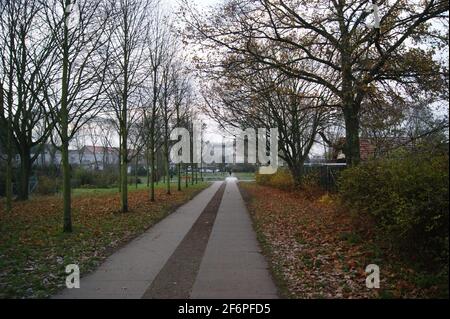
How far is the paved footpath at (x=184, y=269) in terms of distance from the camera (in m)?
6.07

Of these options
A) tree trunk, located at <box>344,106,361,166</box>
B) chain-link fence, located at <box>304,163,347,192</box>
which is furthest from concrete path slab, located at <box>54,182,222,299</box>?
chain-link fence, located at <box>304,163,347,192</box>

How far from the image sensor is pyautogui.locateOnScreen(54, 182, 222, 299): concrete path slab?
20.0 feet

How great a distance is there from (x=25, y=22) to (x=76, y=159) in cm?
10026

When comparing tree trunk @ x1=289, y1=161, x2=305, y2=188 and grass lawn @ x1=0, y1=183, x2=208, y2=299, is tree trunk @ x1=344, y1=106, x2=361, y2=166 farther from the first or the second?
tree trunk @ x1=289, y1=161, x2=305, y2=188

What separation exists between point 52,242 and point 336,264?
658cm

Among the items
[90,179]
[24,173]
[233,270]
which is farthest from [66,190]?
[90,179]

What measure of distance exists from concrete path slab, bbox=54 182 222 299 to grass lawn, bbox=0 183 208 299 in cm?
30

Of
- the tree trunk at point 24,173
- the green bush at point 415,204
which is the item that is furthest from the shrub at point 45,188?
the green bush at point 415,204

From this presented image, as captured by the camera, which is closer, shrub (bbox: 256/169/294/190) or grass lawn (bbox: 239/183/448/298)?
grass lawn (bbox: 239/183/448/298)

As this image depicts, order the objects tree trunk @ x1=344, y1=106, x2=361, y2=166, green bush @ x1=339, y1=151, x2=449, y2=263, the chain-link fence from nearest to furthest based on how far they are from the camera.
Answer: green bush @ x1=339, y1=151, x2=449, y2=263
tree trunk @ x1=344, y1=106, x2=361, y2=166
the chain-link fence

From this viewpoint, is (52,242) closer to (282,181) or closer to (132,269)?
(132,269)

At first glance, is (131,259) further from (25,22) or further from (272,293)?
(25,22)

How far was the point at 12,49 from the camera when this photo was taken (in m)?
16.3

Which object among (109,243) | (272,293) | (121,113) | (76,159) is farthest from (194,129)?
(76,159)
